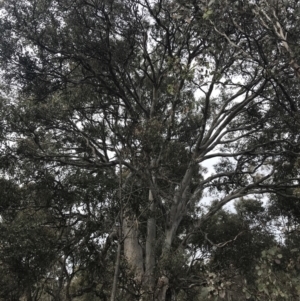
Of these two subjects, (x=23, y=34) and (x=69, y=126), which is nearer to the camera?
(x=23, y=34)

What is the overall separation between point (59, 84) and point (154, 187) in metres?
3.52

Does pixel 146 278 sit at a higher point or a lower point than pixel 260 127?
lower

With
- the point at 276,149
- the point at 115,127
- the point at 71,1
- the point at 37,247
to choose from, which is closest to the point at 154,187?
the point at 115,127

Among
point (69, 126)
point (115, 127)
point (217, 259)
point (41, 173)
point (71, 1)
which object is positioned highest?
point (71, 1)

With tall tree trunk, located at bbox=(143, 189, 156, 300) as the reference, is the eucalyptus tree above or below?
above

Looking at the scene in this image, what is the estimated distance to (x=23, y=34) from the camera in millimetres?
8445

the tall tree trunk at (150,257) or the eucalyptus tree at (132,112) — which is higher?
the eucalyptus tree at (132,112)

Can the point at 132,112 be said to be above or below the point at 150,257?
above

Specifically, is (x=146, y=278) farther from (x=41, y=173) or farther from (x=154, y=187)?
(x=41, y=173)

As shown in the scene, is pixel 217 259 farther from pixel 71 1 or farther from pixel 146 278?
pixel 71 1

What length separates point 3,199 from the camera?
879cm

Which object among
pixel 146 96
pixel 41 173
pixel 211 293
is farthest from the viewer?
pixel 146 96

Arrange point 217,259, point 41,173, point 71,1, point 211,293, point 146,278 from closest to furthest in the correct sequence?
point 211,293 < point 146,278 < point 71,1 < point 41,173 < point 217,259

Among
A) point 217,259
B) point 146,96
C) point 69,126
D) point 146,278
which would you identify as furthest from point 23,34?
point 217,259
